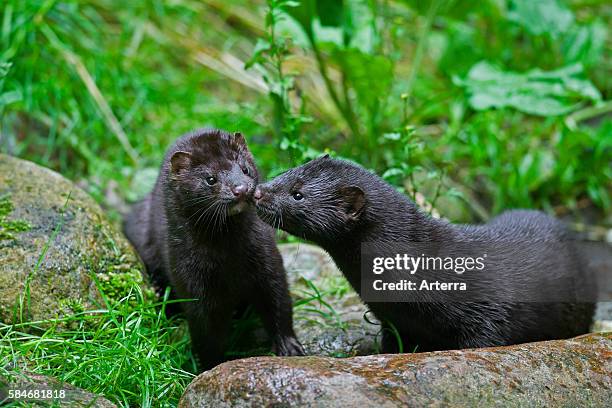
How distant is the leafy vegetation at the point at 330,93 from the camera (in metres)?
7.50

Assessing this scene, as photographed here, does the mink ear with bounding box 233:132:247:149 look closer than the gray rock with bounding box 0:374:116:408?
No

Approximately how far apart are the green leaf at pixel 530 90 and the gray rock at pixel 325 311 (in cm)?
217

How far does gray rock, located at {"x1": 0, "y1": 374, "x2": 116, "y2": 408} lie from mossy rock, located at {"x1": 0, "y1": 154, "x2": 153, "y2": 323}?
2.61ft

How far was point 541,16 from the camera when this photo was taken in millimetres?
8750

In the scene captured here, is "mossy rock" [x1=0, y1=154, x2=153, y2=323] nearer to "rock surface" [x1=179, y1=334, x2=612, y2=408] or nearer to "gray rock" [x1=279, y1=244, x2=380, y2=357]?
"gray rock" [x1=279, y1=244, x2=380, y2=357]

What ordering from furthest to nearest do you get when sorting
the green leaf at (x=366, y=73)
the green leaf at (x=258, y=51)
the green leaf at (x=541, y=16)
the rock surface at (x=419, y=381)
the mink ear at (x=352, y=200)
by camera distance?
the green leaf at (x=541, y=16), the green leaf at (x=366, y=73), the green leaf at (x=258, y=51), the mink ear at (x=352, y=200), the rock surface at (x=419, y=381)

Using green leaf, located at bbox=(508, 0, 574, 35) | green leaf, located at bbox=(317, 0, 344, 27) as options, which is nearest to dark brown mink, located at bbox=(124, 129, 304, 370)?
green leaf, located at bbox=(317, 0, 344, 27)

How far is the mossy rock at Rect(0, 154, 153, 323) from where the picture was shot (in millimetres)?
5129

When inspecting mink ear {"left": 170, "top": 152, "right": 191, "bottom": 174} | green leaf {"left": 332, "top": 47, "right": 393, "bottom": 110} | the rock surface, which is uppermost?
green leaf {"left": 332, "top": 47, "right": 393, "bottom": 110}

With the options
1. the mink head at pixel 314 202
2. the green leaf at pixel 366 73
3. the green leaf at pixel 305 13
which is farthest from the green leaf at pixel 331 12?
the mink head at pixel 314 202

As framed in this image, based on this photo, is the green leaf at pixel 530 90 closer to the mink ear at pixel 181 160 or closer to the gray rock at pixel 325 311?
the gray rock at pixel 325 311

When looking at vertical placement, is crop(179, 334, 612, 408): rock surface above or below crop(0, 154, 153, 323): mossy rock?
below


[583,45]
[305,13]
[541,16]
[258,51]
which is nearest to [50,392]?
[258,51]

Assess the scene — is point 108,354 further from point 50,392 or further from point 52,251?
point 52,251
